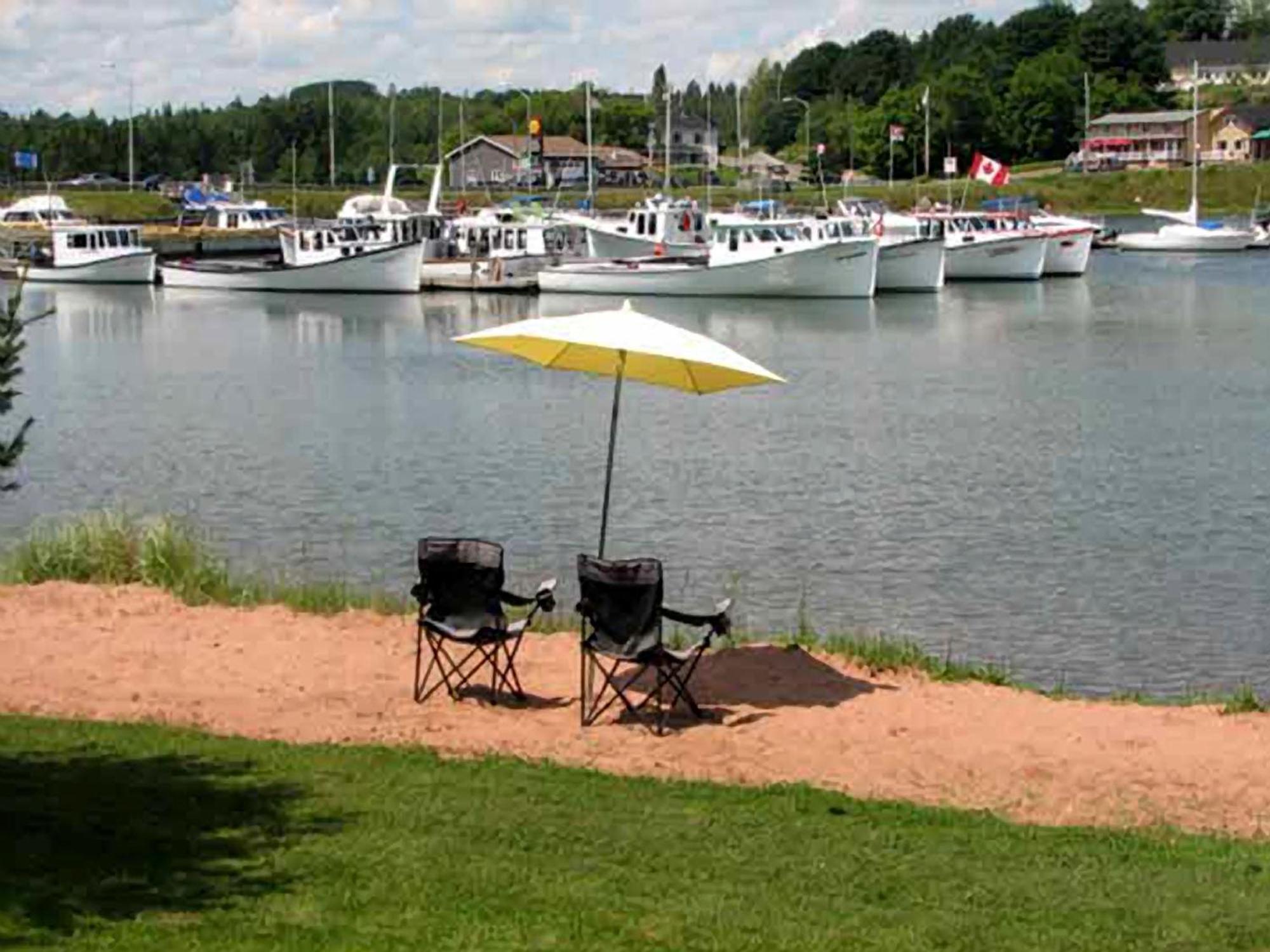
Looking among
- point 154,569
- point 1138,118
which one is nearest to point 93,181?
point 1138,118

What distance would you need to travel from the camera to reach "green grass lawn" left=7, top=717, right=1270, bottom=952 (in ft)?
22.5

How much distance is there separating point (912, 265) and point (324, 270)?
17.7 metres

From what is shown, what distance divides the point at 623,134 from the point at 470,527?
429 ft

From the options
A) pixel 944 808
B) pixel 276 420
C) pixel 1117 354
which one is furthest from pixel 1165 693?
pixel 1117 354

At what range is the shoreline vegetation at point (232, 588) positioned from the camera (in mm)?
13336

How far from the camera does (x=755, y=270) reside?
5894 centimetres

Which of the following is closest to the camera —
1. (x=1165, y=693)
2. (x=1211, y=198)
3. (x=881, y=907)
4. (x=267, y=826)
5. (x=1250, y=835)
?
(x=881, y=907)

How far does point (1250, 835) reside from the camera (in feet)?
29.8

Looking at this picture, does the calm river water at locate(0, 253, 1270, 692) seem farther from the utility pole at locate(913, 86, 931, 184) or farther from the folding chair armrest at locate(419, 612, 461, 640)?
the utility pole at locate(913, 86, 931, 184)

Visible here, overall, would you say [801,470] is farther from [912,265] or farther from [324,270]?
[324,270]

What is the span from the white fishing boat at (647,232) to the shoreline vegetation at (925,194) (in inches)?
1131

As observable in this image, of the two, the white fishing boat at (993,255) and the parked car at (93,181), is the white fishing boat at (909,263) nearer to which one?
the white fishing boat at (993,255)

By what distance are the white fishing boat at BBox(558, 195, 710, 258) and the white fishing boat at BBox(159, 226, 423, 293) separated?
5793 millimetres

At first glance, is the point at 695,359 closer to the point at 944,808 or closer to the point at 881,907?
the point at 944,808
